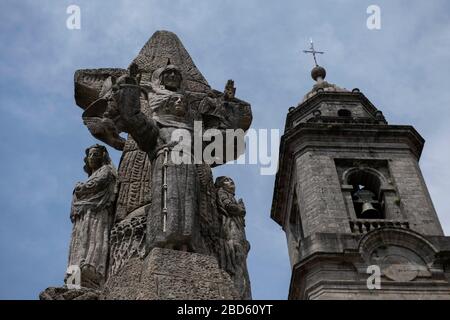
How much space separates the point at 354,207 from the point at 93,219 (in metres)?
28.8

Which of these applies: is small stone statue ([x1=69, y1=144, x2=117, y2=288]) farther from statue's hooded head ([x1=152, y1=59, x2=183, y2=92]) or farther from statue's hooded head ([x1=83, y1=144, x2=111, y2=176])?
statue's hooded head ([x1=152, y1=59, x2=183, y2=92])

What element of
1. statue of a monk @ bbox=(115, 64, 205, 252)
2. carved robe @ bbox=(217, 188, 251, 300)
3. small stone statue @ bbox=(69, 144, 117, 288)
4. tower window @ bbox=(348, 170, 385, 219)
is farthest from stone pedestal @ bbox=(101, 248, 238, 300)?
tower window @ bbox=(348, 170, 385, 219)

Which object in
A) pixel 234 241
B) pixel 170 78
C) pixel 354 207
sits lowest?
pixel 234 241

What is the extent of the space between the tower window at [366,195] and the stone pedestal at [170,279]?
28.7 metres

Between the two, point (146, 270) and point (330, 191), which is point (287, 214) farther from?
point (146, 270)

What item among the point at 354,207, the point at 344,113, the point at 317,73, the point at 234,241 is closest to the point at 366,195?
the point at 354,207

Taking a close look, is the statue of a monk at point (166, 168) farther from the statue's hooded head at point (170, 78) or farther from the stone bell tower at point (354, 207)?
the stone bell tower at point (354, 207)

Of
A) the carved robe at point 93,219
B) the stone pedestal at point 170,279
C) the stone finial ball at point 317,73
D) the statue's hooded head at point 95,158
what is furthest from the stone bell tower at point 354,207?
the stone pedestal at point 170,279

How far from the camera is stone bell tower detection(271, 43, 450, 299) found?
96.6 feet

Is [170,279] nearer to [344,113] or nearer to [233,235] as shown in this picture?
[233,235]

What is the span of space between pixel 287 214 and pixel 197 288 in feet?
112

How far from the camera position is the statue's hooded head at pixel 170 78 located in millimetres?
6906

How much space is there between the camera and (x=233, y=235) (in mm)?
6438

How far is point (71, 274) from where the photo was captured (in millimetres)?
5770
